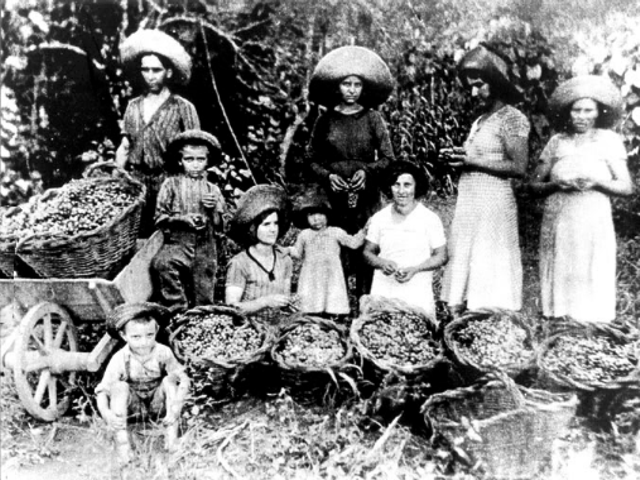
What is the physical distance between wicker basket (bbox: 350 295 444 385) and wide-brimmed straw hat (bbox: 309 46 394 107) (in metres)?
1.16

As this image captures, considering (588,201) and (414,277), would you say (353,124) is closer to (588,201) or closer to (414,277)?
(414,277)

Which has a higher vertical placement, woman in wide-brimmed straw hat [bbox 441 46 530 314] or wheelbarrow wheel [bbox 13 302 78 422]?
woman in wide-brimmed straw hat [bbox 441 46 530 314]

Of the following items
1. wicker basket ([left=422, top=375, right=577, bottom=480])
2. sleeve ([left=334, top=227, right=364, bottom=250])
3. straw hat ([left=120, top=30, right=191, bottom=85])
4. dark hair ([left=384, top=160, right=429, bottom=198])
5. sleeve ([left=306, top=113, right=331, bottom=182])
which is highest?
straw hat ([left=120, top=30, right=191, bottom=85])

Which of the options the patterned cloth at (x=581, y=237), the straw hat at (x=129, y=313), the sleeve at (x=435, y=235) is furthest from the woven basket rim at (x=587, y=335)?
the straw hat at (x=129, y=313)

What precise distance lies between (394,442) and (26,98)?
2.85 meters

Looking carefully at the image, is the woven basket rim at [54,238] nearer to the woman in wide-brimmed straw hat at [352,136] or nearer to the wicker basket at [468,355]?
the woman in wide-brimmed straw hat at [352,136]

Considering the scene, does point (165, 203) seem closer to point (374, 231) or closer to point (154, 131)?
point (154, 131)

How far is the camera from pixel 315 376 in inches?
162

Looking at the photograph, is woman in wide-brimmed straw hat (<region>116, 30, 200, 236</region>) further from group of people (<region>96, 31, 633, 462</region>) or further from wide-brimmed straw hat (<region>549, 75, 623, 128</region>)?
wide-brimmed straw hat (<region>549, 75, 623, 128</region>)

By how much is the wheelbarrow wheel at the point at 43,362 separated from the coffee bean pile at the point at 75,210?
43 cm

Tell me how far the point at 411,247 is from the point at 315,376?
897 mm

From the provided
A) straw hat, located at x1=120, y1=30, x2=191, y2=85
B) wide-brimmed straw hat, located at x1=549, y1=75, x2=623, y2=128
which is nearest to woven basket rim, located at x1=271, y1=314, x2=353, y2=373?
straw hat, located at x1=120, y1=30, x2=191, y2=85

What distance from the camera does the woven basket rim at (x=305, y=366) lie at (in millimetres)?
4066

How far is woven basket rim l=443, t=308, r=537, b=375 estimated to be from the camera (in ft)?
13.2
